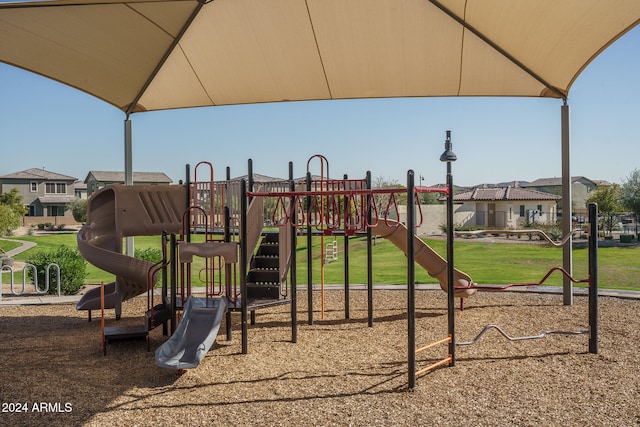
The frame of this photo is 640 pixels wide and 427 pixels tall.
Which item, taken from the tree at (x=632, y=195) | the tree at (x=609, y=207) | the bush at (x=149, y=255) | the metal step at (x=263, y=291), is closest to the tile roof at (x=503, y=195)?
the tree at (x=609, y=207)

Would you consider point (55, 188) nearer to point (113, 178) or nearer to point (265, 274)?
point (113, 178)

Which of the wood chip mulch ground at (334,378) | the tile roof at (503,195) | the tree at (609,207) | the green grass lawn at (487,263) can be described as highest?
the tile roof at (503,195)

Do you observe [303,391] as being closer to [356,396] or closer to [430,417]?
[356,396]

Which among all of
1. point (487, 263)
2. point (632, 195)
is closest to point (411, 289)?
point (487, 263)

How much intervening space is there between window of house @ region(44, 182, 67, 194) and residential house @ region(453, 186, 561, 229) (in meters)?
34.9

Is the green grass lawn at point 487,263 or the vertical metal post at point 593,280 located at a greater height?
the vertical metal post at point 593,280

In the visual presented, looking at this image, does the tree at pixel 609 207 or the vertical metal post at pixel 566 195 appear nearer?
the vertical metal post at pixel 566 195

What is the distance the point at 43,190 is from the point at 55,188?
1.24 meters

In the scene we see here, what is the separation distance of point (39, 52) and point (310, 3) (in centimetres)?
519

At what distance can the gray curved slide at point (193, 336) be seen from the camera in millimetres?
6801

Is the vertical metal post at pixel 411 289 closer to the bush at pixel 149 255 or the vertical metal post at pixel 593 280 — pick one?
the vertical metal post at pixel 593 280

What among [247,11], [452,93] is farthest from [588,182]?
[247,11]

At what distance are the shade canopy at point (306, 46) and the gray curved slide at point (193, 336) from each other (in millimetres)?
5038

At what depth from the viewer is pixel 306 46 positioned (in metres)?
11.4
